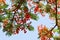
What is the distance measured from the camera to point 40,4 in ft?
12.4

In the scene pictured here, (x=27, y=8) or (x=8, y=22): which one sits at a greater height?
(x=27, y=8)

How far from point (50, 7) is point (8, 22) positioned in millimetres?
800

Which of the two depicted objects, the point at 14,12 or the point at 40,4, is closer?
the point at 14,12

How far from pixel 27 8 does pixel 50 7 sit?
1.56 feet

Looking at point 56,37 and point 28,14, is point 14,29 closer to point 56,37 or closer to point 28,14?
point 28,14

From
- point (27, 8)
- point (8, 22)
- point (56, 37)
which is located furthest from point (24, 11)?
point (56, 37)

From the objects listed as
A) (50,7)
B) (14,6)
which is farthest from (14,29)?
(50,7)

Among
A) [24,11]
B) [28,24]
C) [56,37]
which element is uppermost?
[24,11]

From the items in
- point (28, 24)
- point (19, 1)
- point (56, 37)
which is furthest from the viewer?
point (56, 37)

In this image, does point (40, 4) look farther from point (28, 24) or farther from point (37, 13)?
point (28, 24)

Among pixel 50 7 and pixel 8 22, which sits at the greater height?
pixel 50 7

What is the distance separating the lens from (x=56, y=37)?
396 cm

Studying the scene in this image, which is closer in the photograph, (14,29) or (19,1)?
(19,1)

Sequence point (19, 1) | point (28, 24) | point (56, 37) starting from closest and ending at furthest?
point (19, 1)
point (28, 24)
point (56, 37)
